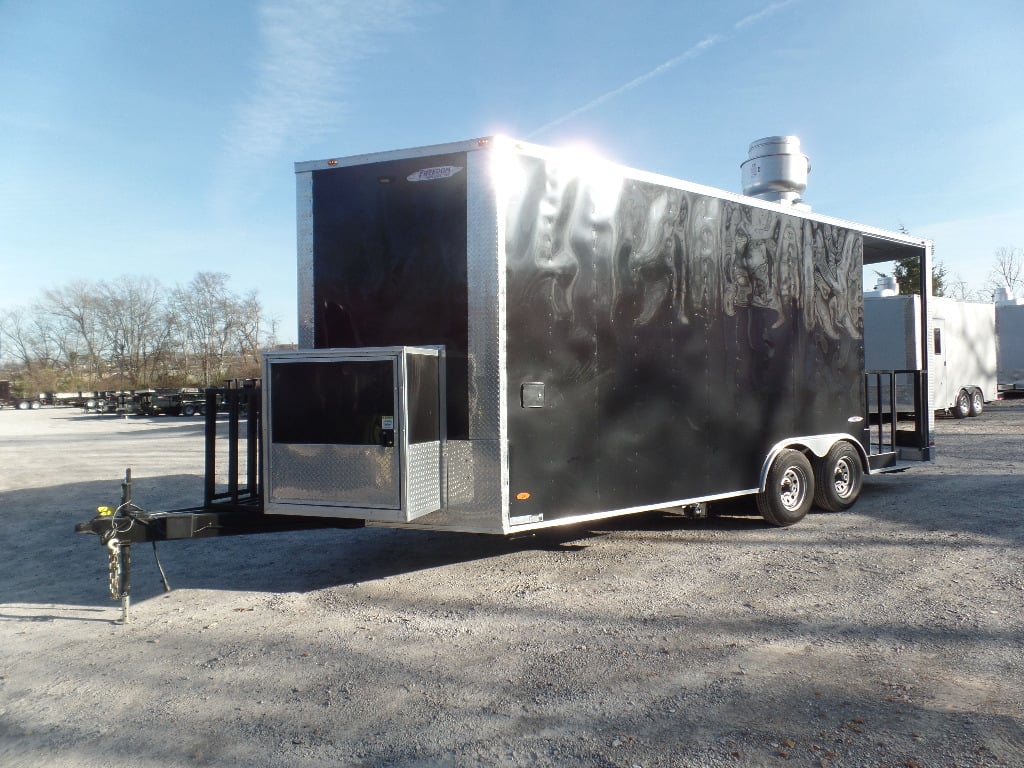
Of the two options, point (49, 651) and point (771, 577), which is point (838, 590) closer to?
point (771, 577)

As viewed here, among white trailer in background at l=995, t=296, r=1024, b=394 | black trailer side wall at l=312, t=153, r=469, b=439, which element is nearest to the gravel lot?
black trailer side wall at l=312, t=153, r=469, b=439

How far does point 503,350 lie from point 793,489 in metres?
3.89

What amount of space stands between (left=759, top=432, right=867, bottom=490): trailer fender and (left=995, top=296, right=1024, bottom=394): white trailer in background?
19070mm

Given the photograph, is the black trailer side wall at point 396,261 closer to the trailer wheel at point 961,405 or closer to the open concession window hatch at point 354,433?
the open concession window hatch at point 354,433

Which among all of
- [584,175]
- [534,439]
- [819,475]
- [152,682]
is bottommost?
[152,682]

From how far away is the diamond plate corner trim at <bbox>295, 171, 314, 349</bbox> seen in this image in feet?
19.7

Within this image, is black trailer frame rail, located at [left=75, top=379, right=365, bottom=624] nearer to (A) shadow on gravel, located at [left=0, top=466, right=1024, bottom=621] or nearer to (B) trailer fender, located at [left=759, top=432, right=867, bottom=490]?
(A) shadow on gravel, located at [left=0, top=466, right=1024, bottom=621]

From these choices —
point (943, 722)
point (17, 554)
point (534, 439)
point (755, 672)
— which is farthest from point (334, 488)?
point (17, 554)

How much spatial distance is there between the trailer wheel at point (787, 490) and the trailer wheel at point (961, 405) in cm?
1508

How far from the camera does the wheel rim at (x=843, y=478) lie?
8352 mm

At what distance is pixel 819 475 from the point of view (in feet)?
26.7

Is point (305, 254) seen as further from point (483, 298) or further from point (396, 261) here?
point (483, 298)

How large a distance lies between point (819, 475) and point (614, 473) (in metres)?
3.13

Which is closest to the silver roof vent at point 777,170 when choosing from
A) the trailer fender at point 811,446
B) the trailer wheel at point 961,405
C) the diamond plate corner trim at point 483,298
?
the trailer fender at point 811,446
